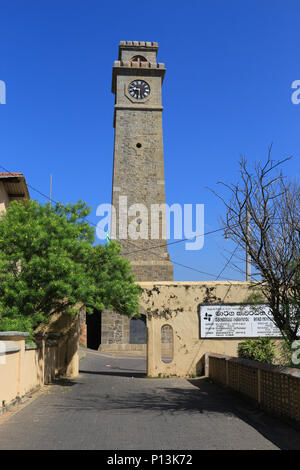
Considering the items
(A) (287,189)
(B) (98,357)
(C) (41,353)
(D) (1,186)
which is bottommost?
(B) (98,357)

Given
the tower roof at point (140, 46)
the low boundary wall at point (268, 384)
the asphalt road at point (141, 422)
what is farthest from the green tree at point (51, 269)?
the tower roof at point (140, 46)

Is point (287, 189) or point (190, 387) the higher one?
point (287, 189)

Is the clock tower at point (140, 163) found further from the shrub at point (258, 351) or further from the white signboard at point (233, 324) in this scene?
the shrub at point (258, 351)

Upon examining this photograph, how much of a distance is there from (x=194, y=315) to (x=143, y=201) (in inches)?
684

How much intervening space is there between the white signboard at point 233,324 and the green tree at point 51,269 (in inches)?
195

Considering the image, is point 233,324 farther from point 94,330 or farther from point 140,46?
point 140,46

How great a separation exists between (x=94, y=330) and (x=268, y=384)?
35355 millimetres

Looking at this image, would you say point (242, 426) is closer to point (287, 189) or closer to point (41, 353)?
point (287, 189)

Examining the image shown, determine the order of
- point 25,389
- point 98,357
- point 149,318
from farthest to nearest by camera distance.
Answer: point 98,357 < point 149,318 < point 25,389

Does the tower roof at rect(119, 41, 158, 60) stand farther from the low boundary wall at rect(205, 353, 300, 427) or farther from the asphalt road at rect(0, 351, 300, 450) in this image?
the asphalt road at rect(0, 351, 300, 450)

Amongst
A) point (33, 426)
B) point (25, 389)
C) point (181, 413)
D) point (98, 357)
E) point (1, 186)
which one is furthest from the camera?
point (98, 357)

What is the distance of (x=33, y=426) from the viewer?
968cm

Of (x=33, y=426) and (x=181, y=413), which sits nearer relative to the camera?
(x=33, y=426)

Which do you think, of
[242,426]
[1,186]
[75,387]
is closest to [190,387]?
[75,387]
